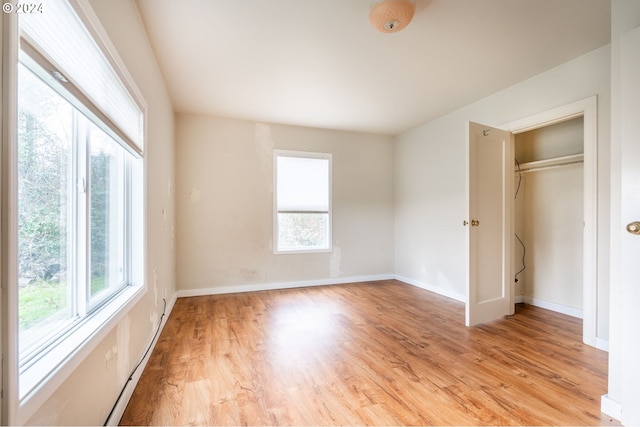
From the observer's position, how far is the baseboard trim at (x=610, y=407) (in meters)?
1.54

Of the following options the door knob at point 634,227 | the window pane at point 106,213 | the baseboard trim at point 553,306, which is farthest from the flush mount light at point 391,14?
the baseboard trim at point 553,306

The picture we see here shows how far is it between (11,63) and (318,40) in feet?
6.52

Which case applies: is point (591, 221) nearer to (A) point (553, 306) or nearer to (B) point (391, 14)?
(A) point (553, 306)

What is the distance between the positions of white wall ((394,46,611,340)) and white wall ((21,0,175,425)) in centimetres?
329

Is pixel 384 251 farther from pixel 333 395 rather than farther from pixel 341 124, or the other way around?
pixel 333 395

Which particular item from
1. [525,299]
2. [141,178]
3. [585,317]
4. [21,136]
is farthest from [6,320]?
[525,299]

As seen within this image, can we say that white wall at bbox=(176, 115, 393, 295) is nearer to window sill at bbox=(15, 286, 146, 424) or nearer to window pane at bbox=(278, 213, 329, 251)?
window pane at bbox=(278, 213, 329, 251)

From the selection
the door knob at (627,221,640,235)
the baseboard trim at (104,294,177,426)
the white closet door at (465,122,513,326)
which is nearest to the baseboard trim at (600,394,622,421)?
the door knob at (627,221,640,235)

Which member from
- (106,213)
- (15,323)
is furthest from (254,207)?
(15,323)

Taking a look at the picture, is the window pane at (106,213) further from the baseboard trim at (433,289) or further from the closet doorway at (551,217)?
the closet doorway at (551,217)

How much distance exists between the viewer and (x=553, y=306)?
3.34m

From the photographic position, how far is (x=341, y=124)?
176 inches

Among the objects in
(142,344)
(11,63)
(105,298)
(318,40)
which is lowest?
(142,344)

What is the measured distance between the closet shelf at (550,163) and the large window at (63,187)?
411 centimetres
